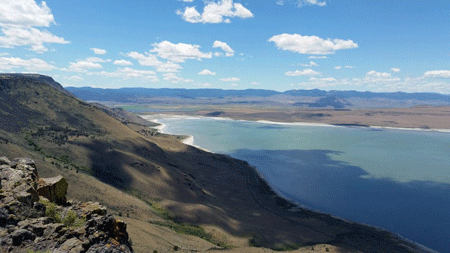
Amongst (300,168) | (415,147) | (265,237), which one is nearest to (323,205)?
(265,237)

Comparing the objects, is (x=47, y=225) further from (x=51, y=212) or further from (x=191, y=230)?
(x=191, y=230)

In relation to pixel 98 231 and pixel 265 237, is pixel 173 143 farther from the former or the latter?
pixel 98 231

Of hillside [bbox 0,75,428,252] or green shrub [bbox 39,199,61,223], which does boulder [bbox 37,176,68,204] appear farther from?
hillside [bbox 0,75,428,252]

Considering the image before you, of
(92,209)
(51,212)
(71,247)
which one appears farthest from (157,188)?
(71,247)

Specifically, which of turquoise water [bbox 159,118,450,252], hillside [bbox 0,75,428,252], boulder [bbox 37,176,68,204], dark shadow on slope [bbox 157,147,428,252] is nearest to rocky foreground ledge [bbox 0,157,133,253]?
boulder [bbox 37,176,68,204]

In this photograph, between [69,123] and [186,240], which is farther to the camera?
[69,123]

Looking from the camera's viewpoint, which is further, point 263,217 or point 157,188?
point 157,188

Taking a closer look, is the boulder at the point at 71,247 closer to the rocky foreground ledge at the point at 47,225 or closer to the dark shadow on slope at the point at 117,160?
the rocky foreground ledge at the point at 47,225
